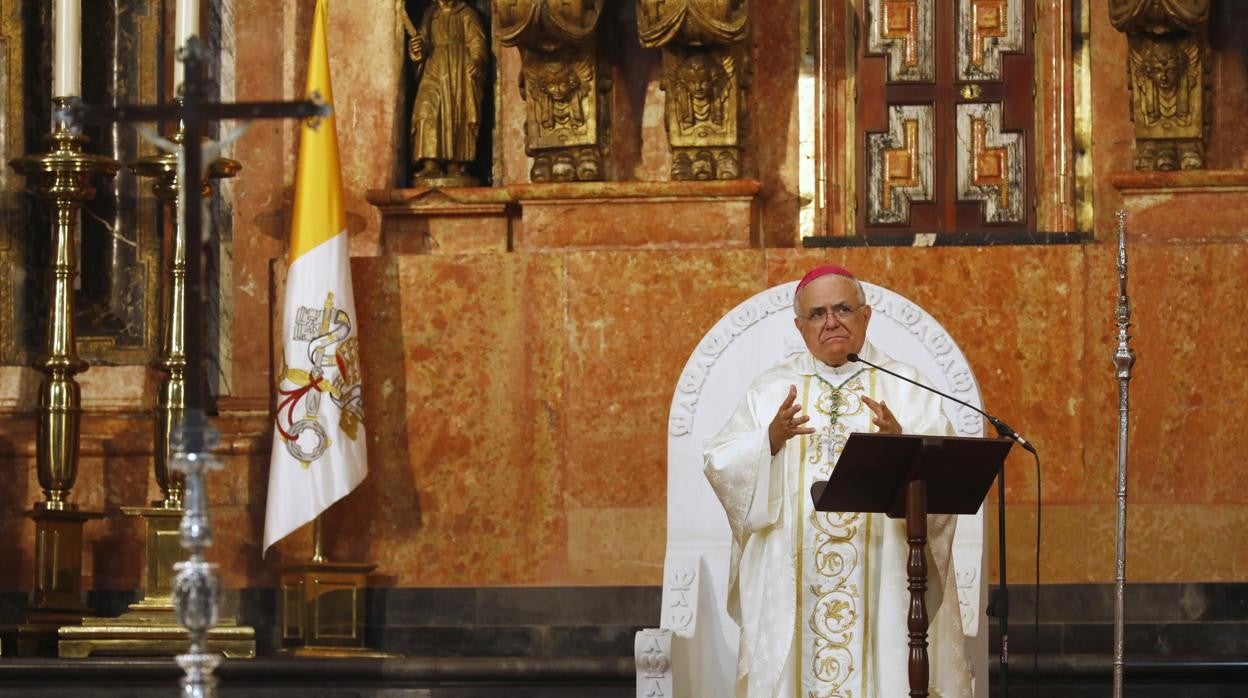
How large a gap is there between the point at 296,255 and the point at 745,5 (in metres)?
1.93

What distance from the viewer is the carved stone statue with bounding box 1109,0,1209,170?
9.39m

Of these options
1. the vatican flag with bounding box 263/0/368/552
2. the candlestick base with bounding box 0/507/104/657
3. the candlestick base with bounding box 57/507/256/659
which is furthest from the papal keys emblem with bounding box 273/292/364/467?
the candlestick base with bounding box 0/507/104/657

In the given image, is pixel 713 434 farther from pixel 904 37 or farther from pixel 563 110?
pixel 904 37

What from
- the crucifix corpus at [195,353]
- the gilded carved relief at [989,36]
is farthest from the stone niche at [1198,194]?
the crucifix corpus at [195,353]

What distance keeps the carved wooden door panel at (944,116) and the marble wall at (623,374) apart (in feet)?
0.97

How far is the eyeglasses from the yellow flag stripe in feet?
8.27

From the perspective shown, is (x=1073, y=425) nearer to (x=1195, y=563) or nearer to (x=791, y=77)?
(x=1195, y=563)

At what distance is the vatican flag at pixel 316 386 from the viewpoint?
9.22m

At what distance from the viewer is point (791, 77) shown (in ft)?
32.4

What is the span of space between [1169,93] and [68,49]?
13.6 feet

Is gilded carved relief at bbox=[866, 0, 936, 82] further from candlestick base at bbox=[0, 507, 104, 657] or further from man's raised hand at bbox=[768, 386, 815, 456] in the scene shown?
candlestick base at bbox=[0, 507, 104, 657]

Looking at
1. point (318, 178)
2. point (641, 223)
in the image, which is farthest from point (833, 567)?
point (318, 178)

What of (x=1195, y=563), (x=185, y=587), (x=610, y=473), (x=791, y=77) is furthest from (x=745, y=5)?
(x=185, y=587)

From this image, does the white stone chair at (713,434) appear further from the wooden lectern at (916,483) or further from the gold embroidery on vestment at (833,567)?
the wooden lectern at (916,483)
